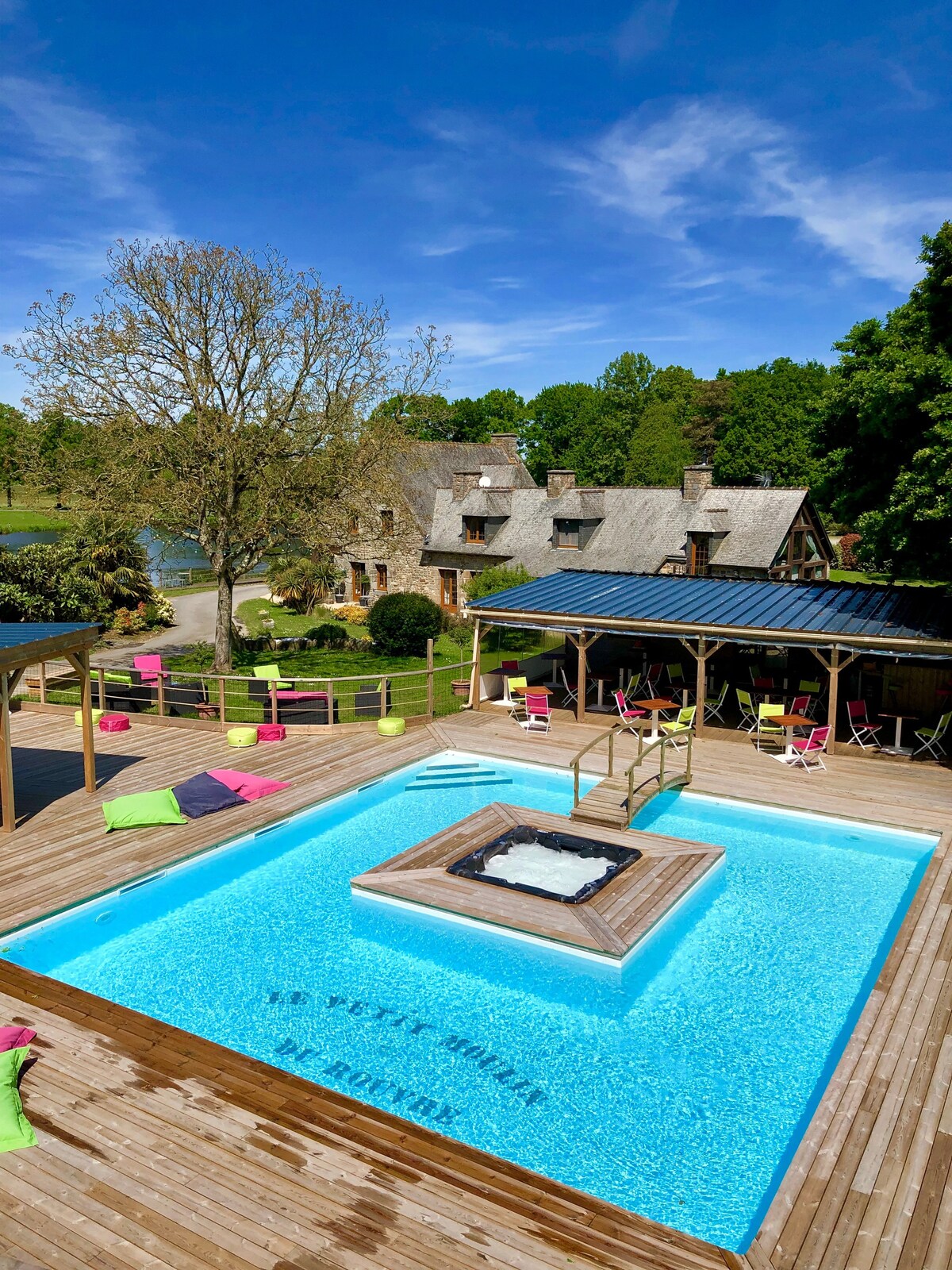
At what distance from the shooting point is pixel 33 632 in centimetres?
1230

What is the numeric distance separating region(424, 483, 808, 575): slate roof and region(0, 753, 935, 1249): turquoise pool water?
715 inches

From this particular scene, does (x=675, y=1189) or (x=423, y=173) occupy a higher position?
(x=423, y=173)

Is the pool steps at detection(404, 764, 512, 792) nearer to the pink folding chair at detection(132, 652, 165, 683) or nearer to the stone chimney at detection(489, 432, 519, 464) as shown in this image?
Result: the pink folding chair at detection(132, 652, 165, 683)

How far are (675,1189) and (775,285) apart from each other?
157 ft

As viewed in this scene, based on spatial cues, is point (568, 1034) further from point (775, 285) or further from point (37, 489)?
point (775, 285)

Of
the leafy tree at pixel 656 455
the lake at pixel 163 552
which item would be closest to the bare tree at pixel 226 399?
the lake at pixel 163 552

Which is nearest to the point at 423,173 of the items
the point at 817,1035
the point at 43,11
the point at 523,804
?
the point at 43,11

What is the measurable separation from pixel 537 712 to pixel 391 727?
293 cm

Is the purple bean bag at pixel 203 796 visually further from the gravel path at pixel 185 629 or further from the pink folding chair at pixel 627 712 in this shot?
the gravel path at pixel 185 629

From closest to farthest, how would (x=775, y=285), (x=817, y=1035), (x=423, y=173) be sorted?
(x=817, y=1035) < (x=423, y=173) < (x=775, y=285)

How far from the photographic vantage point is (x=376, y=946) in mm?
9867

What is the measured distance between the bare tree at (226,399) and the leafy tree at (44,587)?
5.81 m

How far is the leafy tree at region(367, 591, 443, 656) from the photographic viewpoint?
27578 millimetres

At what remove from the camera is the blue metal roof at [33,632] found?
11.8m
